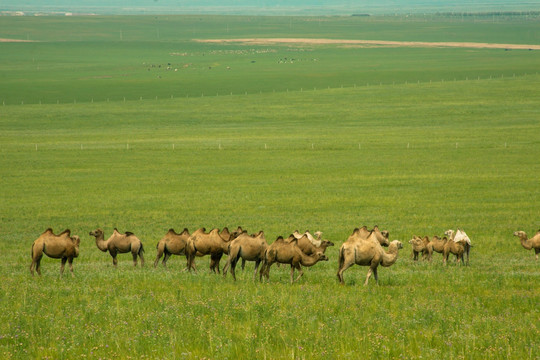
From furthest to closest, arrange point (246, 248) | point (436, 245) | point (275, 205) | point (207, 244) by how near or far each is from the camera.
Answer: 1. point (275, 205)
2. point (436, 245)
3. point (207, 244)
4. point (246, 248)

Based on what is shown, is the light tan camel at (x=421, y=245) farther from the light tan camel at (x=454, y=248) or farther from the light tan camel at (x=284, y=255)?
the light tan camel at (x=284, y=255)

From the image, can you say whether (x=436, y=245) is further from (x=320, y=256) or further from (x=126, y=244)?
(x=126, y=244)

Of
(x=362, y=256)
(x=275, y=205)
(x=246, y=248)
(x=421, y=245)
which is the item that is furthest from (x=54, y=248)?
(x=275, y=205)

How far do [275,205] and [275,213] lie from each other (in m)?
2.95


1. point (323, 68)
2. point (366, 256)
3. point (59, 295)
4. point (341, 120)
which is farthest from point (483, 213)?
point (323, 68)

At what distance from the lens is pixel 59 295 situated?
16.2 meters

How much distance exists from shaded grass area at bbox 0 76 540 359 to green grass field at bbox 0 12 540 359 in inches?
3.2

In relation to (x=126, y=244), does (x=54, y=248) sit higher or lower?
higher

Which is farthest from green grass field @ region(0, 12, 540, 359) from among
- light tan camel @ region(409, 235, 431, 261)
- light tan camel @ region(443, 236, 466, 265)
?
light tan camel @ region(443, 236, 466, 265)

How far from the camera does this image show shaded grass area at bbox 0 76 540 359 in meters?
12.9

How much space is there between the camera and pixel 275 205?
41344 millimetres

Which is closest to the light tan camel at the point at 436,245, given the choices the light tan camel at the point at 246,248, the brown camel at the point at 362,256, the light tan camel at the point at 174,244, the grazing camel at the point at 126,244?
the brown camel at the point at 362,256

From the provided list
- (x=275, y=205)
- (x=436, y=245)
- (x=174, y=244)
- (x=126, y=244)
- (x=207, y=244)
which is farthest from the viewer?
(x=275, y=205)

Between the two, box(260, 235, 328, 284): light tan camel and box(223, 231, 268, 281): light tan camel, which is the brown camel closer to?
box(260, 235, 328, 284): light tan camel
